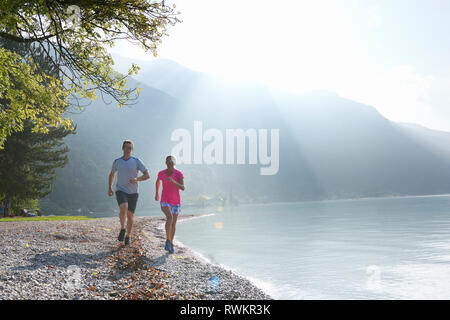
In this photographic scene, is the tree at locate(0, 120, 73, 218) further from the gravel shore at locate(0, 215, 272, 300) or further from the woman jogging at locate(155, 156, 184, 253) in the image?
the woman jogging at locate(155, 156, 184, 253)

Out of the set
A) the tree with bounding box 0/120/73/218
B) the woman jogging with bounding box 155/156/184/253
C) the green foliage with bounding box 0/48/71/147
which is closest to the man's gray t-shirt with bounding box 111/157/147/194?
the woman jogging with bounding box 155/156/184/253

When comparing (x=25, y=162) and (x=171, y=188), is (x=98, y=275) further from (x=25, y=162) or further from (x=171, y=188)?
(x=25, y=162)

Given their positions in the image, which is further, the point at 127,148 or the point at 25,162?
the point at 25,162

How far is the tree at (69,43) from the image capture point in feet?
24.0

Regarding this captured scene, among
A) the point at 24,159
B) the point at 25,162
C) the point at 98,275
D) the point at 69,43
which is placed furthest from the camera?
the point at 25,162

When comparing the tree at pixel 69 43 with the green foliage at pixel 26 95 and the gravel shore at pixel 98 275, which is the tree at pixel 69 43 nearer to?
the green foliage at pixel 26 95

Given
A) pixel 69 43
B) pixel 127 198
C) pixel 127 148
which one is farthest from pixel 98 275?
pixel 69 43

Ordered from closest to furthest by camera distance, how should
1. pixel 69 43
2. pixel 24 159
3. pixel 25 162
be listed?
1. pixel 69 43
2. pixel 24 159
3. pixel 25 162

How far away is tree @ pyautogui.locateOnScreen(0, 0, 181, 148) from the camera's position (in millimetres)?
7301

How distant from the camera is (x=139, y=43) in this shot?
8.41m

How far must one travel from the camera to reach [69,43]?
8.63 m

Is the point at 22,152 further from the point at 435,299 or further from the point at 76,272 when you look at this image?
the point at 435,299
